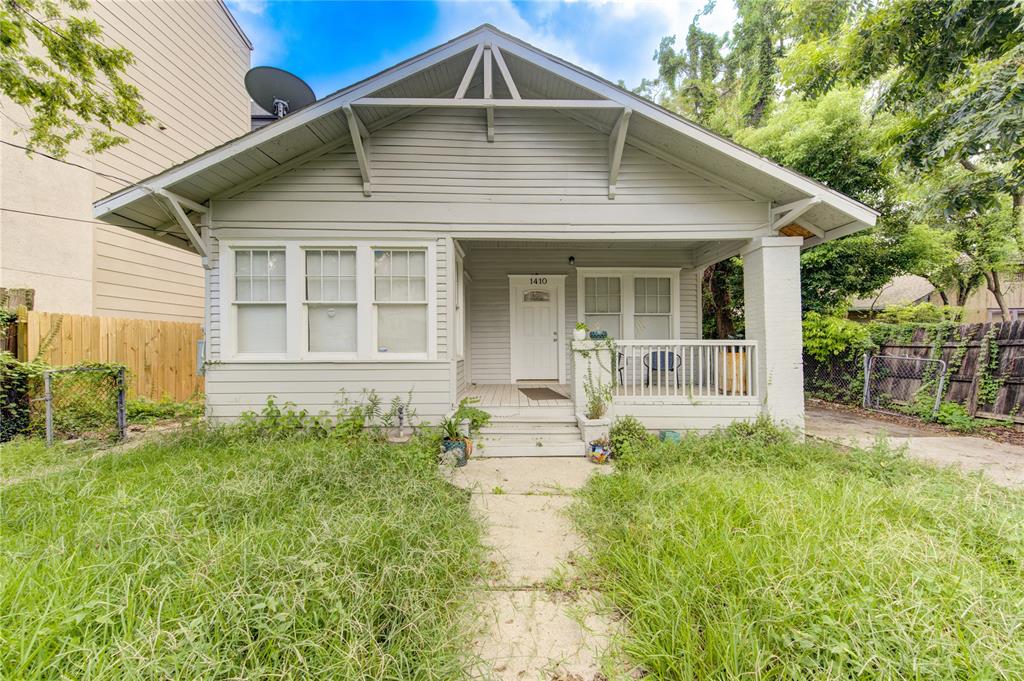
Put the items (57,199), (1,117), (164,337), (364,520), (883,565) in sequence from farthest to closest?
1. (164,337)
2. (57,199)
3. (1,117)
4. (364,520)
5. (883,565)

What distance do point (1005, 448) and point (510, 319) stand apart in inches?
283

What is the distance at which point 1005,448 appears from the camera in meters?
4.77

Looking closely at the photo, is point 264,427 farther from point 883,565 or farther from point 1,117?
point 1,117

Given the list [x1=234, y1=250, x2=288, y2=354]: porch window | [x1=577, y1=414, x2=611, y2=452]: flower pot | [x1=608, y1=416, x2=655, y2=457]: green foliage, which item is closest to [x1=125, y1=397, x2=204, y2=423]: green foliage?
[x1=234, y1=250, x2=288, y2=354]: porch window

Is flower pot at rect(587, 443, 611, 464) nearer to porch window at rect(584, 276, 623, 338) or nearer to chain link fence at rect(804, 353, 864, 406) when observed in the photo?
porch window at rect(584, 276, 623, 338)

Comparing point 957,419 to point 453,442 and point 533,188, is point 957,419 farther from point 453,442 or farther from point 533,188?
point 453,442

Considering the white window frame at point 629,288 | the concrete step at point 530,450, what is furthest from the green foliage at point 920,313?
the concrete step at point 530,450

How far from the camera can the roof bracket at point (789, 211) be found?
4574mm

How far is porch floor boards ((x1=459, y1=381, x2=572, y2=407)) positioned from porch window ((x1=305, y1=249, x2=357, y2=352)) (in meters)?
2.00

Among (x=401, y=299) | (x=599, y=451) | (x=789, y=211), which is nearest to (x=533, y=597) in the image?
(x=599, y=451)

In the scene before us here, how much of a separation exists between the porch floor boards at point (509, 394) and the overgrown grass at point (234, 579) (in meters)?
2.53

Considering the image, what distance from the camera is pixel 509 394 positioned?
6.23m

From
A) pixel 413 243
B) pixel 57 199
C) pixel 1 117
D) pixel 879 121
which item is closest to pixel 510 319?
pixel 413 243

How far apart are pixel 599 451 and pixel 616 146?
3866 mm
